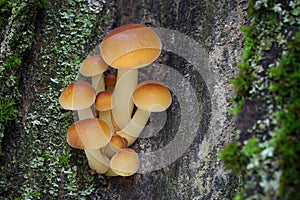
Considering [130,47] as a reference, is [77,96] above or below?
below

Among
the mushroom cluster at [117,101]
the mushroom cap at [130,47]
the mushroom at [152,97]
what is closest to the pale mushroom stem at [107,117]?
the mushroom cluster at [117,101]

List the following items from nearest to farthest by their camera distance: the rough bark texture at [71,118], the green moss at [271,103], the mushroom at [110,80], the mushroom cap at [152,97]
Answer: the green moss at [271,103] → the rough bark texture at [71,118] → the mushroom cap at [152,97] → the mushroom at [110,80]

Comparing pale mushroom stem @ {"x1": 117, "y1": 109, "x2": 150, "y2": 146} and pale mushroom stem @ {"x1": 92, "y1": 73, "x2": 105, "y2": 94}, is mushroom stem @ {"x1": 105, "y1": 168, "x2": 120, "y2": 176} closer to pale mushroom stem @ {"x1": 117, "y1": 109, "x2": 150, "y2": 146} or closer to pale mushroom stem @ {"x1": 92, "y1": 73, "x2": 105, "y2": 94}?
pale mushroom stem @ {"x1": 117, "y1": 109, "x2": 150, "y2": 146}

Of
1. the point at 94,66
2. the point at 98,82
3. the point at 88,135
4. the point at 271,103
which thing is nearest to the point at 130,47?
the point at 94,66

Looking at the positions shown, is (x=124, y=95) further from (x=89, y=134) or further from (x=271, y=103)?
(x=271, y=103)

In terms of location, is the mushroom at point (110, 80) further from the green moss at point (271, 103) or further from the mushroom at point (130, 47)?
the green moss at point (271, 103)

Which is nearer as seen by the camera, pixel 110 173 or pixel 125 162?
pixel 125 162

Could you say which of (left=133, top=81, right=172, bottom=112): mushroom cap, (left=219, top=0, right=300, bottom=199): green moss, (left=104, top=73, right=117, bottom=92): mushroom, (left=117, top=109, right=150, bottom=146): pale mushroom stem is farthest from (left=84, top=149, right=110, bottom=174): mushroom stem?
(left=219, top=0, right=300, bottom=199): green moss
